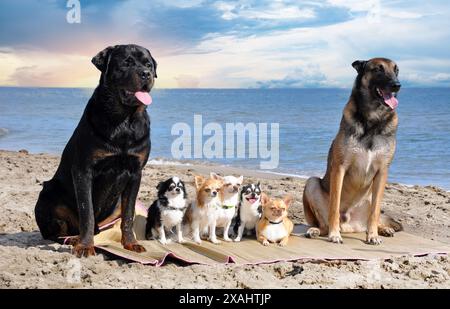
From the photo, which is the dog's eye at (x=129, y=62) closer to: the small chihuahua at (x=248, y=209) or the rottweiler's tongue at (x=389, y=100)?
the small chihuahua at (x=248, y=209)

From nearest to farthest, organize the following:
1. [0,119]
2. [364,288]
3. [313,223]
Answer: [364,288] → [313,223] → [0,119]

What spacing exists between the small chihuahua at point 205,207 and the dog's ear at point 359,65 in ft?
5.54

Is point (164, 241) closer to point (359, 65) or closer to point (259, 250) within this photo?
point (259, 250)

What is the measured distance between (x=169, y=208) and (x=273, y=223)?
3.26 feet

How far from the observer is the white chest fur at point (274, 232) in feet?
18.5

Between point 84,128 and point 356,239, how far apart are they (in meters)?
2.81

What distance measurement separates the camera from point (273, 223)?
5.69 m

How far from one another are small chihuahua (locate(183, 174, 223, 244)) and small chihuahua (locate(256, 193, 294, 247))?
433 millimetres

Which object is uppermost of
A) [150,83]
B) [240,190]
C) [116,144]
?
[150,83]

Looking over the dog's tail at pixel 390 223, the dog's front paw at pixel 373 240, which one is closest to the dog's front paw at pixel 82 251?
the dog's front paw at pixel 373 240

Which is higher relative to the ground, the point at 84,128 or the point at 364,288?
the point at 84,128

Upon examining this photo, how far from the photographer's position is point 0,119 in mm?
24641

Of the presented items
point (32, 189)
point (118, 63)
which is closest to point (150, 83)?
point (118, 63)

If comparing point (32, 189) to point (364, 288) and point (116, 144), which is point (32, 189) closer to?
point (116, 144)
